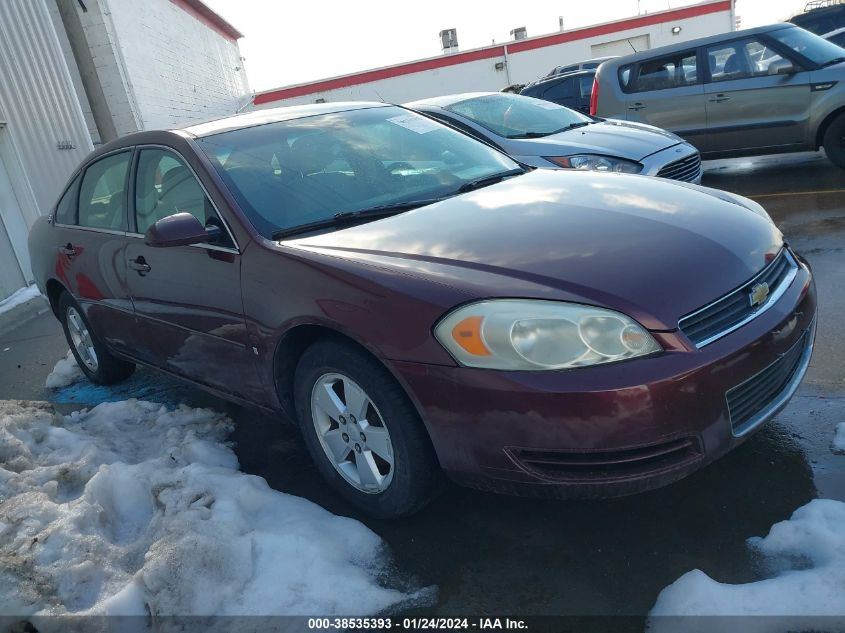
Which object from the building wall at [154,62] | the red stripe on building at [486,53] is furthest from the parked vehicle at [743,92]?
the red stripe on building at [486,53]

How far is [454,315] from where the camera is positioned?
233 cm

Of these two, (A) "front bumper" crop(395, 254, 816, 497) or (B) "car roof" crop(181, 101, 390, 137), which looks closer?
(A) "front bumper" crop(395, 254, 816, 497)

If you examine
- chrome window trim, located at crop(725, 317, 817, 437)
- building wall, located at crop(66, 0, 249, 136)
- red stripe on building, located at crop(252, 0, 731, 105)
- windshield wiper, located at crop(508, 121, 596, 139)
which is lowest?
chrome window trim, located at crop(725, 317, 817, 437)

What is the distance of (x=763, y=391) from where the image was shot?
2.44 metres

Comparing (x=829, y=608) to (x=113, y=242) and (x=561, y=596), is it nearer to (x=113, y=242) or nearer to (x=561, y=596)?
(x=561, y=596)

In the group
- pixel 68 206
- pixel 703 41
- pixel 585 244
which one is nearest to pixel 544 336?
pixel 585 244

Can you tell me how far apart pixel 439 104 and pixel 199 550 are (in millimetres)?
5718

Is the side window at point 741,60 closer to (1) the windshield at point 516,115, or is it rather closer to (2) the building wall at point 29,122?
(1) the windshield at point 516,115

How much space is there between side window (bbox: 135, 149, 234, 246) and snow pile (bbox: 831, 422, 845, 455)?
2597 mm

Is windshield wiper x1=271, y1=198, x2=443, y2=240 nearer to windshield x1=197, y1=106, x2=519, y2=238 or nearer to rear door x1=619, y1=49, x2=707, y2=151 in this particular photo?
windshield x1=197, y1=106, x2=519, y2=238

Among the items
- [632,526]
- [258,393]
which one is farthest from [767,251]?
[258,393]

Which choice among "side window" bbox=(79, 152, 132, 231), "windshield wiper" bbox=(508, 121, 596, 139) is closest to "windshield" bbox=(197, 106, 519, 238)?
"side window" bbox=(79, 152, 132, 231)

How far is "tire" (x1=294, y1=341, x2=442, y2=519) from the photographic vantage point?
2521 mm

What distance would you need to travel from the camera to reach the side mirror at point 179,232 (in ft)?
10.1
